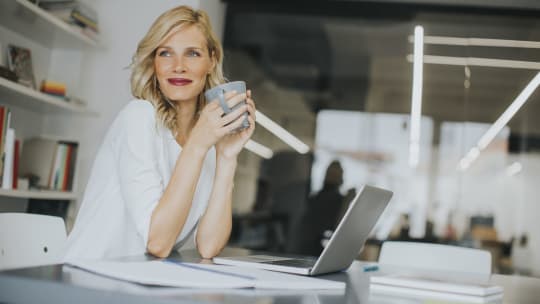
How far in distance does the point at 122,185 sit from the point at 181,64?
0.46 metres

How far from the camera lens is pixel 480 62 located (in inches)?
157

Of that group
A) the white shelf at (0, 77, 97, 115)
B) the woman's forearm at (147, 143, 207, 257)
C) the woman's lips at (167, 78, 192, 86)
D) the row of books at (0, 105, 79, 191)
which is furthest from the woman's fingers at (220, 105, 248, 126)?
the row of books at (0, 105, 79, 191)

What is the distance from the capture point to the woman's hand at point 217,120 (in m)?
1.32

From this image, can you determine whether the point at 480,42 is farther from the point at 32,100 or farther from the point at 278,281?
the point at 278,281

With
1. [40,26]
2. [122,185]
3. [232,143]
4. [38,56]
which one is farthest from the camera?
[38,56]

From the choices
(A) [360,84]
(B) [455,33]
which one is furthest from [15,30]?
(B) [455,33]

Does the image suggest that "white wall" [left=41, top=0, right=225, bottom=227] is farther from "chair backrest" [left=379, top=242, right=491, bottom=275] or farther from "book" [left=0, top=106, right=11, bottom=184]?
"chair backrest" [left=379, top=242, right=491, bottom=275]

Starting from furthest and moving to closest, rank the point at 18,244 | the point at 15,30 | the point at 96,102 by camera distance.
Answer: the point at 96,102
the point at 15,30
the point at 18,244

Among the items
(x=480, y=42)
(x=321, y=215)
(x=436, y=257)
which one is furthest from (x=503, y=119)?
(x=436, y=257)

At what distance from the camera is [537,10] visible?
13.0 ft

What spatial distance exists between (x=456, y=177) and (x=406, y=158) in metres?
0.35

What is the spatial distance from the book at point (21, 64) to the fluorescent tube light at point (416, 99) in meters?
2.41

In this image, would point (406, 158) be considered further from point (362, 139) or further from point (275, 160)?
point (275, 160)

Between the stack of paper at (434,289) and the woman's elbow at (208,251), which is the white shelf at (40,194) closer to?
the woman's elbow at (208,251)
